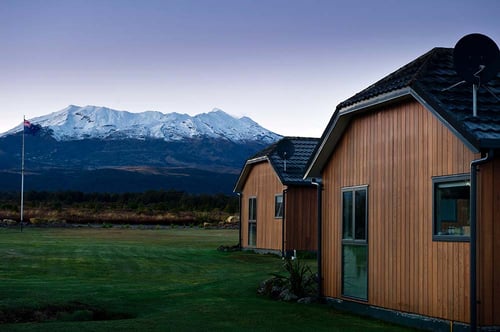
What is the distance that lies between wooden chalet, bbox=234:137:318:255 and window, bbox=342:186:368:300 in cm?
1259

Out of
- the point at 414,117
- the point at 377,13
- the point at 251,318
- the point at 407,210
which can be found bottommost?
the point at 251,318

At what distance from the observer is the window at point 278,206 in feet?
91.8

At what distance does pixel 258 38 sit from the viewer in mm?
29453

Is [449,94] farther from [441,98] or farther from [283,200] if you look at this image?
[283,200]

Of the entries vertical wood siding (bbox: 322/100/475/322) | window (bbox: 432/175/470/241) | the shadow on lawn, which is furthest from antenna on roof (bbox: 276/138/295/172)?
window (bbox: 432/175/470/241)

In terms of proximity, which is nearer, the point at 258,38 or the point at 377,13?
the point at 377,13

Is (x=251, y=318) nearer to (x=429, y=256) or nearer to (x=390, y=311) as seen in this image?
(x=390, y=311)

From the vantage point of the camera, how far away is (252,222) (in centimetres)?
3089

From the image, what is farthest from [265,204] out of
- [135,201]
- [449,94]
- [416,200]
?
[135,201]

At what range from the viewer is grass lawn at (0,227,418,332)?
11617 millimetres

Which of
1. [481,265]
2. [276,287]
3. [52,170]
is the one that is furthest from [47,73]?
[52,170]

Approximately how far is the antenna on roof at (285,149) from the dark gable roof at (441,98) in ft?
43.4

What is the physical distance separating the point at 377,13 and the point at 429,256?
1309cm

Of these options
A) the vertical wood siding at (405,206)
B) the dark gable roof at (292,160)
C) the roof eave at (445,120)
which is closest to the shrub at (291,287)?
the vertical wood siding at (405,206)
